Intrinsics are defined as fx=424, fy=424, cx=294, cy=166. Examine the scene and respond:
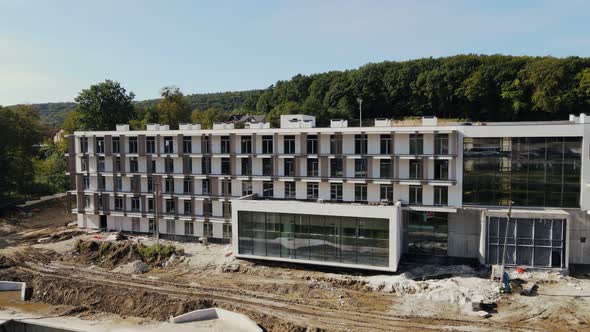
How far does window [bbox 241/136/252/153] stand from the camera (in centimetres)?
4281

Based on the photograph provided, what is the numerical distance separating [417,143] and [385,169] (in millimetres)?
3651

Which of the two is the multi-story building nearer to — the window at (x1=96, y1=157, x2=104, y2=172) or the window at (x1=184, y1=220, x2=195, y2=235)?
the window at (x1=184, y1=220, x2=195, y2=235)

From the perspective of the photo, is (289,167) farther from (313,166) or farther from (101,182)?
(101,182)

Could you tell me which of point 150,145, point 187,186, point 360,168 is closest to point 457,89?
point 360,168

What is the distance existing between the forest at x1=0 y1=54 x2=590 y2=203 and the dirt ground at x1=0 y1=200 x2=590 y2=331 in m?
30.5

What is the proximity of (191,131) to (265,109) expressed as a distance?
7664cm

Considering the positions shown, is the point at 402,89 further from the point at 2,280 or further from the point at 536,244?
the point at 2,280

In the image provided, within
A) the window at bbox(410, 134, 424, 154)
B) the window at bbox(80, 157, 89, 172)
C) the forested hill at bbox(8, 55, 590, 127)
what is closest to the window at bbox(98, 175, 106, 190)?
the window at bbox(80, 157, 89, 172)

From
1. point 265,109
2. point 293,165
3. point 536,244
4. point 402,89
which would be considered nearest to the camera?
point 536,244

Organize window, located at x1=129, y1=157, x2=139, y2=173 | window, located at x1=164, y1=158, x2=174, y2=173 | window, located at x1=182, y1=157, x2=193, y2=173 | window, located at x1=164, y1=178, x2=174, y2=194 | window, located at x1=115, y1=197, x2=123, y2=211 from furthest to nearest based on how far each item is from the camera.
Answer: window, located at x1=115, y1=197, x2=123, y2=211 → window, located at x1=129, y1=157, x2=139, y2=173 → window, located at x1=164, y1=178, x2=174, y2=194 → window, located at x1=164, y1=158, x2=174, y2=173 → window, located at x1=182, y1=157, x2=193, y2=173

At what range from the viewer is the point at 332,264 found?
3572 cm

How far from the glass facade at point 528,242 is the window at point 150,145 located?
112 ft

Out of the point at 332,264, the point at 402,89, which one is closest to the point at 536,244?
the point at 332,264

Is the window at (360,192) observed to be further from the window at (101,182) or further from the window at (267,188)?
the window at (101,182)
